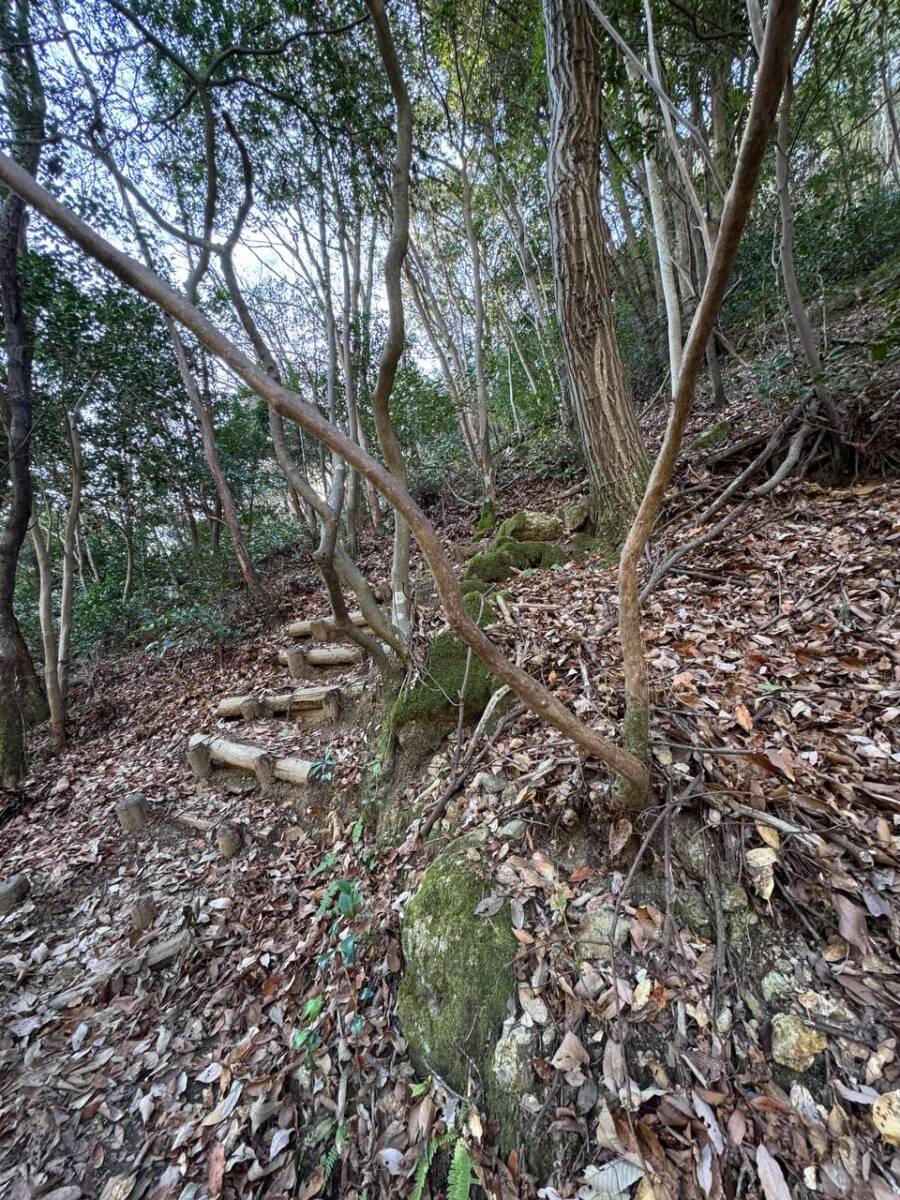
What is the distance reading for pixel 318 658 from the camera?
16.0ft

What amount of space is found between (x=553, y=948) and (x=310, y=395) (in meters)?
11.5

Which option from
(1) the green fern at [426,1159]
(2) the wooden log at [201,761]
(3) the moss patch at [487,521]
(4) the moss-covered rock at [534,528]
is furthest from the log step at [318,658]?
(1) the green fern at [426,1159]

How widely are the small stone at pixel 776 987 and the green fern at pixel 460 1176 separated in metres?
1.01

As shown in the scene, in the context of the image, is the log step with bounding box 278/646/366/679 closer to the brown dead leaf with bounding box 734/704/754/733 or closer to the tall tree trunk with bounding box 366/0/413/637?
the tall tree trunk with bounding box 366/0/413/637

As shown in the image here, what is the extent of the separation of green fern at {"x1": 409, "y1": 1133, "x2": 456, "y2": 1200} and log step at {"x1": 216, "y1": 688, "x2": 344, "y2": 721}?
2.82 metres

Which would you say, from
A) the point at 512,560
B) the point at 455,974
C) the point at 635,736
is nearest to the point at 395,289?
the point at 635,736

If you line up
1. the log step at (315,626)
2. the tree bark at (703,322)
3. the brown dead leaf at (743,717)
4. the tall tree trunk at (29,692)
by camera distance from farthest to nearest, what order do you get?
the tall tree trunk at (29,692) < the log step at (315,626) < the brown dead leaf at (743,717) < the tree bark at (703,322)

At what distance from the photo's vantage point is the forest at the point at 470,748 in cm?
135

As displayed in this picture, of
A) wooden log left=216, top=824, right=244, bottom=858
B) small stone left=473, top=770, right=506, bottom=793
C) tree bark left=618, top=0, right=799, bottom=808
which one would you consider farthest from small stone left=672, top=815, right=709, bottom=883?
wooden log left=216, top=824, right=244, bottom=858

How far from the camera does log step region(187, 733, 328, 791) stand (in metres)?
3.45

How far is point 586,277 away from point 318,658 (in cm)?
426

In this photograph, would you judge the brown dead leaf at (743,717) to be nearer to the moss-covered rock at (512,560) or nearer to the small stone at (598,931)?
the small stone at (598,931)

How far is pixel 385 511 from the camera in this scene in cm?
1095

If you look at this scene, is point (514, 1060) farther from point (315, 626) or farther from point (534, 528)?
point (315, 626)
